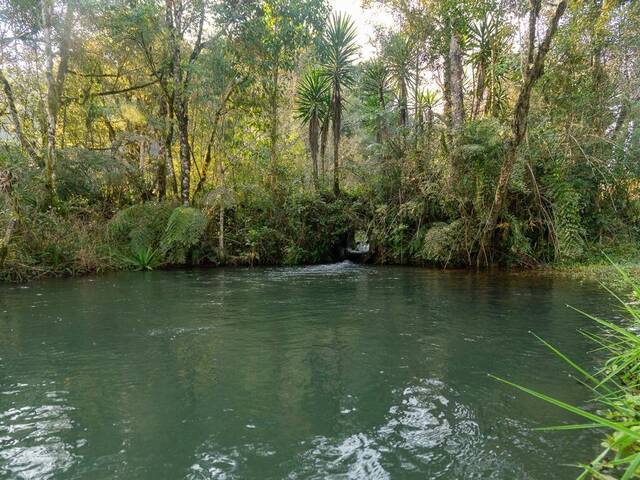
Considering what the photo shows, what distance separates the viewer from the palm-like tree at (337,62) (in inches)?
664

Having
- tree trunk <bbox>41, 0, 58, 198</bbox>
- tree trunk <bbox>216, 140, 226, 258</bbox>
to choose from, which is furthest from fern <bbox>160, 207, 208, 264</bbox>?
tree trunk <bbox>41, 0, 58, 198</bbox>

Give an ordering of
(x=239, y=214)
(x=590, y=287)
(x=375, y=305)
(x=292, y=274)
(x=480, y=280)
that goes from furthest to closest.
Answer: (x=239, y=214) < (x=292, y=274) < (x=480, y=280) < (x=590, y=287) < (x=375, y=305)

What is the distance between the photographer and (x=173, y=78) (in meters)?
14.5

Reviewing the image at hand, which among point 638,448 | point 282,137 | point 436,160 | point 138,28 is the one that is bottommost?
point 638,448

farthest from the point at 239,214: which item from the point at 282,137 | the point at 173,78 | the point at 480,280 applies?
the point at 480,280

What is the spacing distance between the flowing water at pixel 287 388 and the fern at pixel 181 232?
5143 millimetres

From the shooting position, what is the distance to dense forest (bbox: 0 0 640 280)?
12055 millimetres

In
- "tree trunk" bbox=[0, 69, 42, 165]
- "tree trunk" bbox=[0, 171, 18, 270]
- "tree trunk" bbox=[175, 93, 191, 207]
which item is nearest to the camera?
"tree trunk" bbox=[0, 171, 18, 270]

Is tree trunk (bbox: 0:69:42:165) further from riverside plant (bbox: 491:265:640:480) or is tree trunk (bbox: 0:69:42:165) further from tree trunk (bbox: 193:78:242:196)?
riverside plant (bbox: 491:265:640:480)

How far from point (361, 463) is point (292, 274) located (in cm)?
985

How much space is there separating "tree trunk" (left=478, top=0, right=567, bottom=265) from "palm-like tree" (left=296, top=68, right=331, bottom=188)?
7.41m

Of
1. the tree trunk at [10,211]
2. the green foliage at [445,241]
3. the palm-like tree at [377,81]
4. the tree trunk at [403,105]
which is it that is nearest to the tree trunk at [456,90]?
the green foliage at [445,241]

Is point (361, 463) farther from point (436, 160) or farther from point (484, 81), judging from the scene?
point (484, 81)

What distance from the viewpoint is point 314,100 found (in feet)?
57.2
